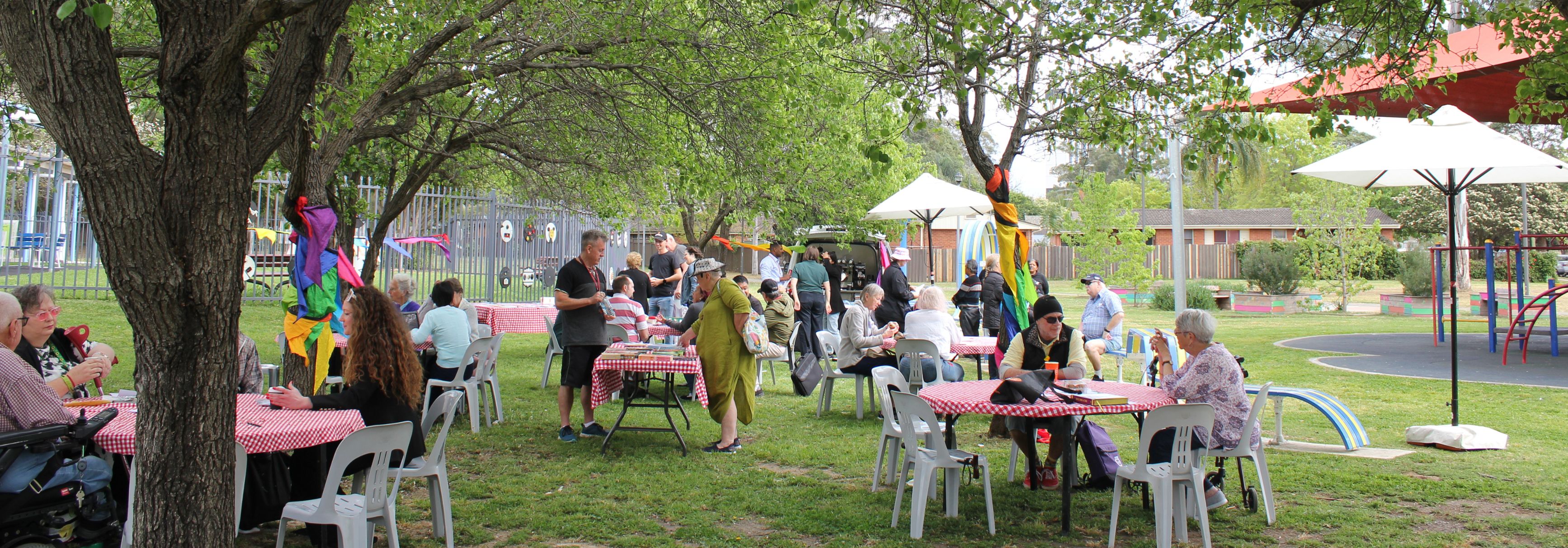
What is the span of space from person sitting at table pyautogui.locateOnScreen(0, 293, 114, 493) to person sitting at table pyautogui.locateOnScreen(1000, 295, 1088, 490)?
14.8 feet

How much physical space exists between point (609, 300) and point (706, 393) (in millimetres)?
2867

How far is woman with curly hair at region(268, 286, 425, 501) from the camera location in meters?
4.49

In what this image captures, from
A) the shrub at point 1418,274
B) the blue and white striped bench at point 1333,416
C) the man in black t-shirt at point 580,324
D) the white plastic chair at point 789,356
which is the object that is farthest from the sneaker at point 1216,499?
the shrub at point 1418,274

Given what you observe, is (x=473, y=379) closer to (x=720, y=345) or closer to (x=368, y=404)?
(x=720, y=345)

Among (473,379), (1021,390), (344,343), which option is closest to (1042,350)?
(1021,390)

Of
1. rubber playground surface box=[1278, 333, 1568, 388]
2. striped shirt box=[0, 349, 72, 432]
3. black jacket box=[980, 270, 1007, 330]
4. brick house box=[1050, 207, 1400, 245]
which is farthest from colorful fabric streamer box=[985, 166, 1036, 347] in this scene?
brick house box=[1050, 207, 1400, 245]

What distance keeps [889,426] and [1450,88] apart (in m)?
9.17

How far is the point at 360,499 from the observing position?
4242mm

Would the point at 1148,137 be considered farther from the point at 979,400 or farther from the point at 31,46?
the point at 31,46

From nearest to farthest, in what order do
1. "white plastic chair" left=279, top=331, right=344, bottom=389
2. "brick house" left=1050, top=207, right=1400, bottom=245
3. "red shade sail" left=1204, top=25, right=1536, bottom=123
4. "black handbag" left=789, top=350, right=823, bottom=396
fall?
"red shade sail" left=1204, top=25, right=1536, bottom=123 → "white plastic chair" left=279, top=331, right=344, bottom=389 → "black handbag" left=789, top=350, right=823, bottom=396 → "brick house" left=1050, top=207, right=1400, bottom=245

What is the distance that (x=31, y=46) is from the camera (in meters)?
2.79

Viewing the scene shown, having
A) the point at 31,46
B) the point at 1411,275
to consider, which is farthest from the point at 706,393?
the point at 1411,275

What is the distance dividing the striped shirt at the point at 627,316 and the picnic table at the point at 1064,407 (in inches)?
166

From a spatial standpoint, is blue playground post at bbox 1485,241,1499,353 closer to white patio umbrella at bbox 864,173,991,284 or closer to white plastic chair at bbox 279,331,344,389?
white patio umbrella at bbox 864,173,991,284
